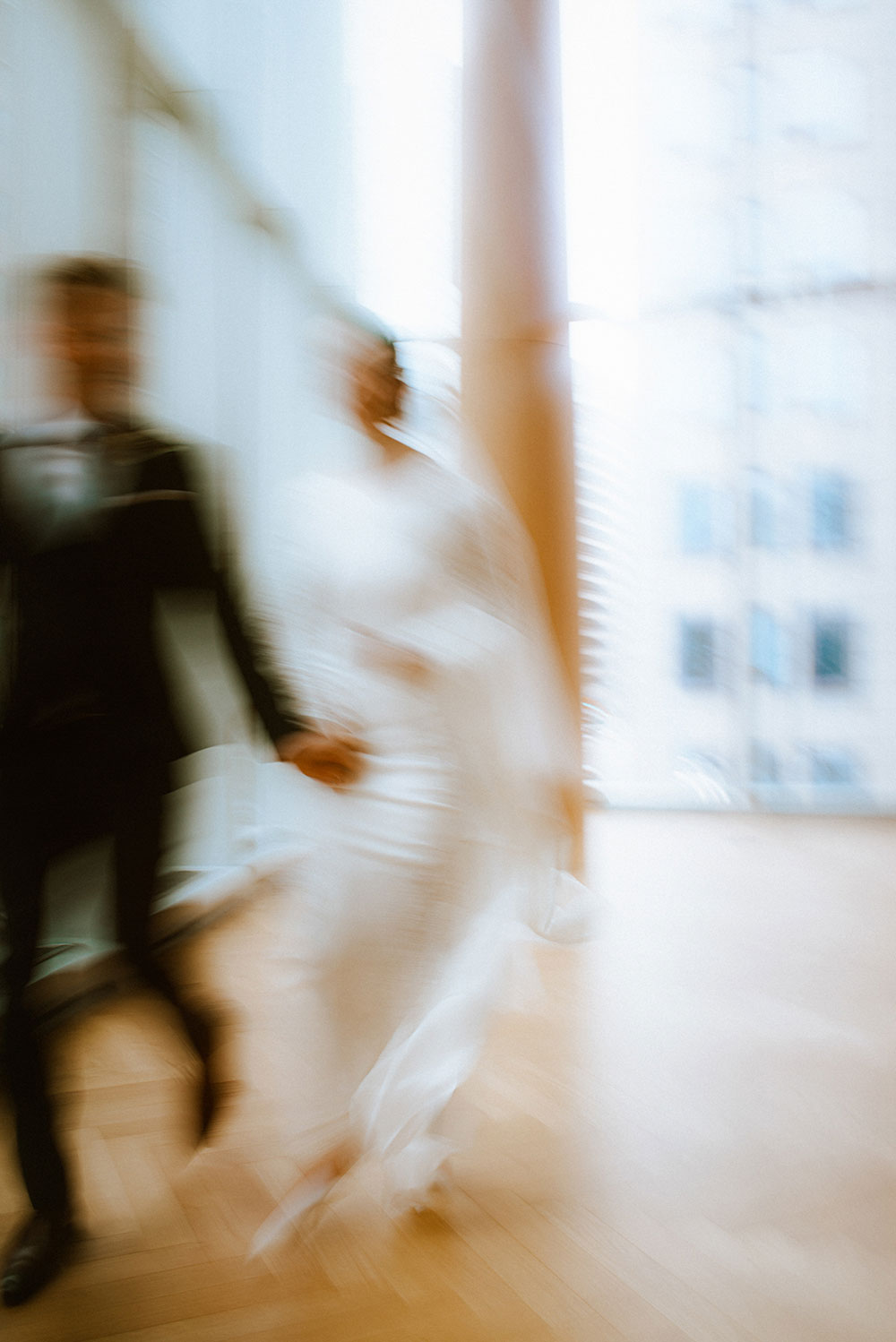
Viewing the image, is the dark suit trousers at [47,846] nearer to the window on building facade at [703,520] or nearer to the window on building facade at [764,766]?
the window on building facade at [764,766]

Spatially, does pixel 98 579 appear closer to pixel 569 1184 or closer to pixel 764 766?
pixel 569 1184

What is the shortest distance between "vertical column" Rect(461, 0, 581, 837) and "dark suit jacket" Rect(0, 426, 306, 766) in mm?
3660

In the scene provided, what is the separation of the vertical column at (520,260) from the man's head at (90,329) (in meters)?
3.67

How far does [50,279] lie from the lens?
1.71m

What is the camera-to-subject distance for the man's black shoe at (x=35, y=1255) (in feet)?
5.59

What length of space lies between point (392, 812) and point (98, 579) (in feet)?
1.99

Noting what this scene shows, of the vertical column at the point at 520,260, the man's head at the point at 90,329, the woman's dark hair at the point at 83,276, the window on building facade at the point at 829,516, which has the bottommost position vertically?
the window on building facade at the point at 829,516

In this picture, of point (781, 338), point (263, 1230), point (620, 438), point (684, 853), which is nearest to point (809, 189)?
point (781, 338)

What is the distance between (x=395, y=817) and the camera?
1938 mm

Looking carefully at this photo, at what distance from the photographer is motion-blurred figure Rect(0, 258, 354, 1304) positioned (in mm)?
1676

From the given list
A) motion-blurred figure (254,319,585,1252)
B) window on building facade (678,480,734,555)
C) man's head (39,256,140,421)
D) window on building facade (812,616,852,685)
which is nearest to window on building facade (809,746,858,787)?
window on building facade (812,616,852,685)

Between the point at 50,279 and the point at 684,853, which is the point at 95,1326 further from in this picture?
the point at 684,853

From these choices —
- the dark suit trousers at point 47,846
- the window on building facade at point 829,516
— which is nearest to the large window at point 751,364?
the window on building facade at point 829,516

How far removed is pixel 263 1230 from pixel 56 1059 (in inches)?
17.5
